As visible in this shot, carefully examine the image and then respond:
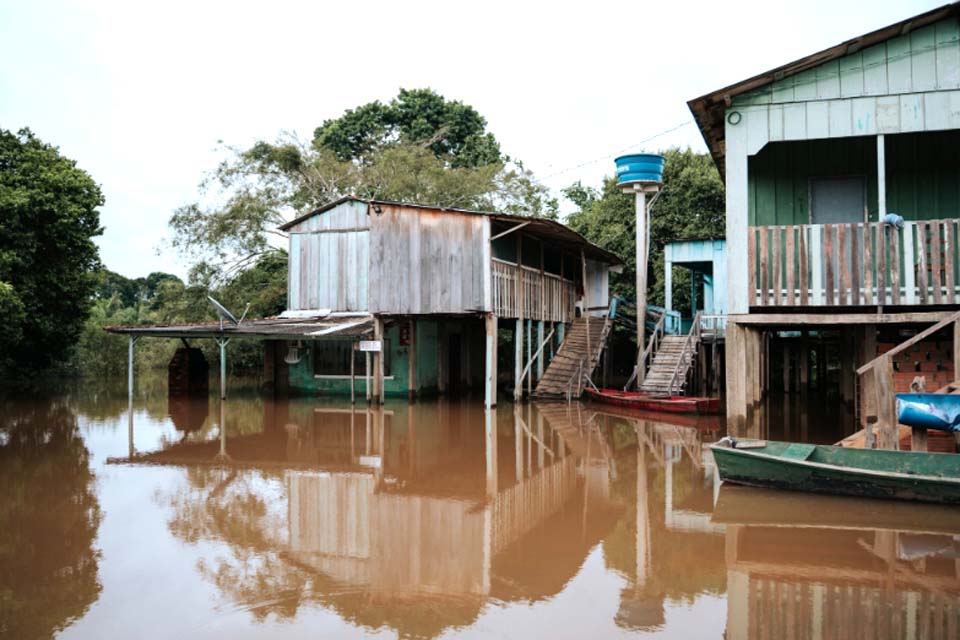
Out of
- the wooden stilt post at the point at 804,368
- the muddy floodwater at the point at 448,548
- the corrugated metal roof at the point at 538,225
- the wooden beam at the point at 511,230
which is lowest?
the muddy floodwater at the point at 448,548

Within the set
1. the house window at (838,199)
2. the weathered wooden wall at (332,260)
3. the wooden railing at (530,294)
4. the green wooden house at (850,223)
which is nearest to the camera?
the green wooden house at (850,223)

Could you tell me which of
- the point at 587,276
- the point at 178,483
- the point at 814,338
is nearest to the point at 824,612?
the point at 178,483

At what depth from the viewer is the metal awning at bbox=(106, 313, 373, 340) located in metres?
20.6

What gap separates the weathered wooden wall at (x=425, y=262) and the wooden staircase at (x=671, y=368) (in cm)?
466

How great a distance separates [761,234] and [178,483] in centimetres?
863

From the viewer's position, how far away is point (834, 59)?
10672 mm

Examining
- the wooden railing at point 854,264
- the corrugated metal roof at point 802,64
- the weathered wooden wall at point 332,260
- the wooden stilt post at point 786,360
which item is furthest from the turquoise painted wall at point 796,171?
the weathered wooden wall at point 332,260

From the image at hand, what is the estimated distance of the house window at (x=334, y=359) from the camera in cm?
2447

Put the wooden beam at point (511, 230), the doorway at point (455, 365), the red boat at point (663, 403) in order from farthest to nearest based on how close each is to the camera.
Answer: the doorway at point (455, 365)
the wooden beam at point (511, 230)
the red boat at point (663, 403)

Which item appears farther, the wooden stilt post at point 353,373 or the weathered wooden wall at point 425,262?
the wooden stilt post at point 353,373

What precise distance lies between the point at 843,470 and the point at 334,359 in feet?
59.2

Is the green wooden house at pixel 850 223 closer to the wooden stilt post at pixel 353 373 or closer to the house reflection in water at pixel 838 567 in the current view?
the house reflection in water at pixel 838 567

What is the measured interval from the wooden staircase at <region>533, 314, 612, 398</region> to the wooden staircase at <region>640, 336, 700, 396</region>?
220 cm

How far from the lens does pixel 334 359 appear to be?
24641mm
